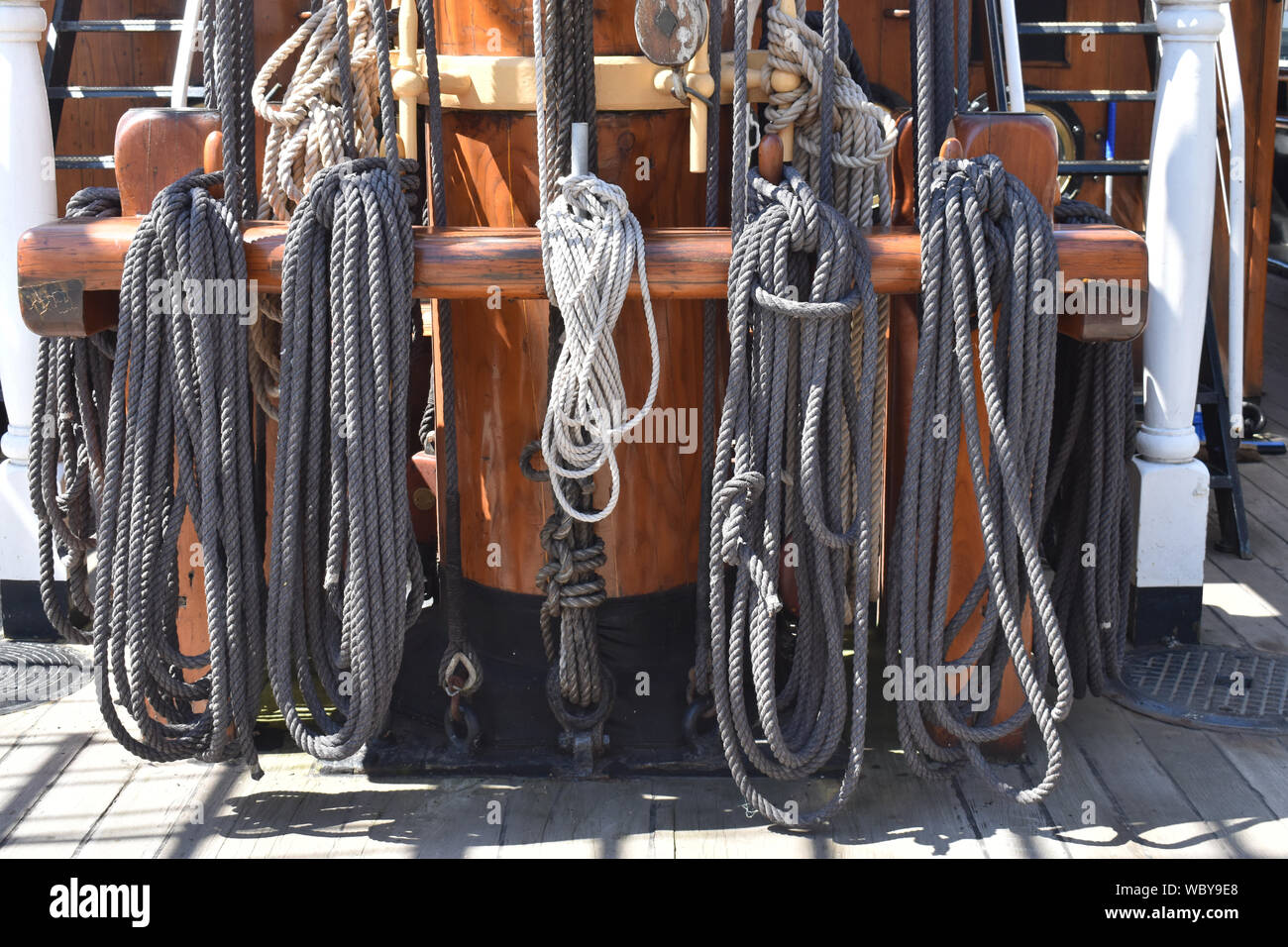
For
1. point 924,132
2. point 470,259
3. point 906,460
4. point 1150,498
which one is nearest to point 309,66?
point 470,259

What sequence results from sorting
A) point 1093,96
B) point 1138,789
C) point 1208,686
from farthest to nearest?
point 1093,96 → point 1208,686 → point 1138,789

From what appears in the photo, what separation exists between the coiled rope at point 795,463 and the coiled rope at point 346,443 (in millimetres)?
611

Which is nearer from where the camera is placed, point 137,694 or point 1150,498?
point 137,694

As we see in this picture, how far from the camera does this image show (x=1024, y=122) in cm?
256

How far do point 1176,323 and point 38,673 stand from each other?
3.04m

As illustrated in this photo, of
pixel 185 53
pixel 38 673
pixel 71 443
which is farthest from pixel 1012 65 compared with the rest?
pixel 38 673

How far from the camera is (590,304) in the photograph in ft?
7.63

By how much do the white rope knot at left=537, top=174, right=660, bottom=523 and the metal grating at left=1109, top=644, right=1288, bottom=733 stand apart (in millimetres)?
1523

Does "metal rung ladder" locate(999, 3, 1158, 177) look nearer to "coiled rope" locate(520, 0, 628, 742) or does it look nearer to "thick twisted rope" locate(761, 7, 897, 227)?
"thick twisted rope" locate(761, 7, 897, 227)

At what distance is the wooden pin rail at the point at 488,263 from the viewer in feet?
7.88

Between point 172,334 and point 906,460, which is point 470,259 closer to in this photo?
point 172,334

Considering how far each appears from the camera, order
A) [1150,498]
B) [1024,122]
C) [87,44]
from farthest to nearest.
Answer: [87,44] → [1150,498] → [1024,122]

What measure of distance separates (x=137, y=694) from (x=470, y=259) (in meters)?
1.05

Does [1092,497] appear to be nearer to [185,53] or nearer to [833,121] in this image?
[833,121]
